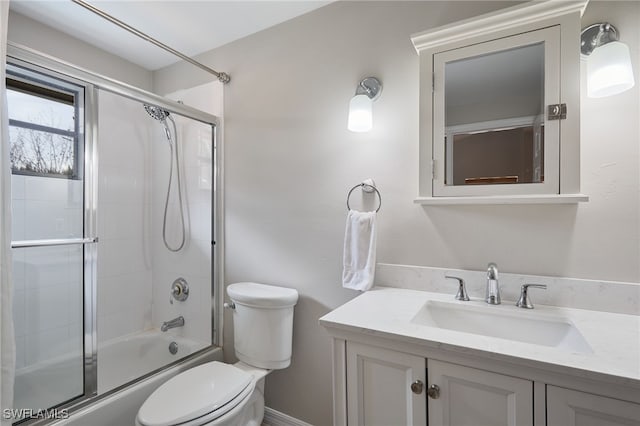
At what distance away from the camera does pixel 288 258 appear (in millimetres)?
1733

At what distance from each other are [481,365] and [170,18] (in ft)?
7.40

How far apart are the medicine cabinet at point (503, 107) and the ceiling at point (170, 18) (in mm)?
850

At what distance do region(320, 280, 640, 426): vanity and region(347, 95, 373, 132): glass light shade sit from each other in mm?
797

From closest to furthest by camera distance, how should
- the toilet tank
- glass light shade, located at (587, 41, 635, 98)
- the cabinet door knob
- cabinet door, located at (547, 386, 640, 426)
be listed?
cabinet door, located at (547, 386, 640, 426) → the cabinet door knob → glass light shade, located at (587, 41, 635, 98) → the toilet tank

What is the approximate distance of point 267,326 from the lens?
5.17 feet

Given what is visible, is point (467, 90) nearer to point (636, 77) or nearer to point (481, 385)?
point (636, 77)

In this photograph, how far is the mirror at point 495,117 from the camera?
1.12 metres

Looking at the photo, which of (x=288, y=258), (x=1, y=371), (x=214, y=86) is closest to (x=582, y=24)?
(x=288, y=258)

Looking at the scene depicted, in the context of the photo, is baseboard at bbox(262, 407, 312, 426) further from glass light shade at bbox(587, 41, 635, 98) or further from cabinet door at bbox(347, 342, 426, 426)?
glass light shade at bbox(587, 41, 635, 98)

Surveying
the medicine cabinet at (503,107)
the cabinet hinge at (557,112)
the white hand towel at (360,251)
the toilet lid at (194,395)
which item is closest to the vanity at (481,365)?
the white hand towel at (360,251)

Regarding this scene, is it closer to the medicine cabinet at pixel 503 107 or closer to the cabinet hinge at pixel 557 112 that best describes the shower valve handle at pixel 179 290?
the medicine cabinet at pixel 503 107

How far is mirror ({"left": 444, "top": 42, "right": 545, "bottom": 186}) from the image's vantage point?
1122 mm

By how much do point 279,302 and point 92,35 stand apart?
2.09 m

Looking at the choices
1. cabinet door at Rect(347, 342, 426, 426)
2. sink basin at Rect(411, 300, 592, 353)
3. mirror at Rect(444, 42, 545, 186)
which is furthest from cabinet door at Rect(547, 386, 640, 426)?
mirror at Rect(444, 42, 545, 186)
